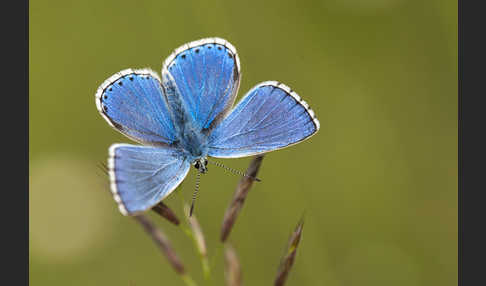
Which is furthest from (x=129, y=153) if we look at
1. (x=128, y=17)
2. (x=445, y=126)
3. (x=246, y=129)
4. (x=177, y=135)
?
(x=445, y=126)

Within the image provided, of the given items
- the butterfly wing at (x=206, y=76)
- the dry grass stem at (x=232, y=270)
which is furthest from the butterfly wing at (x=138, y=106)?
the dry grass stem at (x=232, y=270)

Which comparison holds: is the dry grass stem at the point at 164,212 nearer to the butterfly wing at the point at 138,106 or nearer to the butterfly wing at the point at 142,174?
the butterfly wing at the point at 142,174

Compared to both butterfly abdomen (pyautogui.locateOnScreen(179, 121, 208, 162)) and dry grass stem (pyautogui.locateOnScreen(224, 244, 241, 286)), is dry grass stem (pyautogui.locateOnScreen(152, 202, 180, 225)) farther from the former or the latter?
butterfly abdomen (pyautogui.locateOnScreen(179, 121, 208, 162))

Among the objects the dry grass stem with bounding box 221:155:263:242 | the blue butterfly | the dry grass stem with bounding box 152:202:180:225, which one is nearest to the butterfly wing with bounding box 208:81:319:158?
the blue butterfly

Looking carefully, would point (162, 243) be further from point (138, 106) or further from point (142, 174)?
point (138, 106)

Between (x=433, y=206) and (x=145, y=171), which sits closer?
(x=145, y=171)

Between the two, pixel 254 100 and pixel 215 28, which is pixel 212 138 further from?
pixel 215 28

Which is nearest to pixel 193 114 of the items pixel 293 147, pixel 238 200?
pixel 238 200
